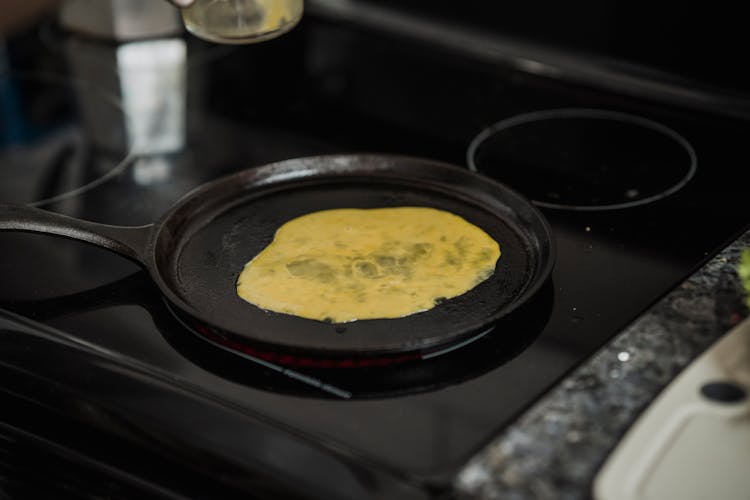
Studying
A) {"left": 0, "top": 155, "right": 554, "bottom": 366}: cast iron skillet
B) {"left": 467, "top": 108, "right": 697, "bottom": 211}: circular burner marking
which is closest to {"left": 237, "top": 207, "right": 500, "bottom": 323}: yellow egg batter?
{"left": 0, "top": 155, "right": 554, "bottom": 366}: cast iron skillet

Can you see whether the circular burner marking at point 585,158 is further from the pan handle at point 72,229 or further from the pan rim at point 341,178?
the pan handle at point 72,229

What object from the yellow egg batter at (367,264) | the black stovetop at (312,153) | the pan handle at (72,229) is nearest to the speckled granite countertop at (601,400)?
the black stovetop at (312,153)

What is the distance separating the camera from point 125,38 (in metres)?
1.47

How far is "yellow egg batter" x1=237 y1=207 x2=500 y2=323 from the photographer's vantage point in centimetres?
91

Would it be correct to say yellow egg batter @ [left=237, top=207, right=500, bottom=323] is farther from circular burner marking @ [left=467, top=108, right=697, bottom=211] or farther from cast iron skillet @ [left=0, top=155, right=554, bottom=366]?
circular burner marking @ [left=467, top=108, right=697, bottom=211]

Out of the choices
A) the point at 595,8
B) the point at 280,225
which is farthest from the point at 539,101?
the point at 280,225

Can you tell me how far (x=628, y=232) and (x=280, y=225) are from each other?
0.35 m

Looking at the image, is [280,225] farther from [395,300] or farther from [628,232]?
[628,232]

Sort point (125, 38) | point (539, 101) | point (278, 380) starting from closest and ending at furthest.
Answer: point (278, 380) < point (539, 101) < point (125, 38)

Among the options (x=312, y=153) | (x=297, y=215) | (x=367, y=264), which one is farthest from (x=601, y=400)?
(x=312, y=153)

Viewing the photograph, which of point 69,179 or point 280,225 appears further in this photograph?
point 69,179

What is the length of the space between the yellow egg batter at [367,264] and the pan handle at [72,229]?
10 cm

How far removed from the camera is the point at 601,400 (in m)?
0.77

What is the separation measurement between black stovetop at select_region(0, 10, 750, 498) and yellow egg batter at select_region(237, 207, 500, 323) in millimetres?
72
